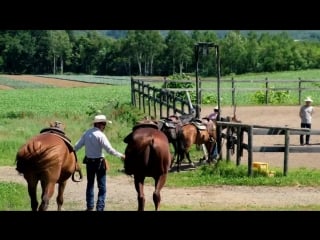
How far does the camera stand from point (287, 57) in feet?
268

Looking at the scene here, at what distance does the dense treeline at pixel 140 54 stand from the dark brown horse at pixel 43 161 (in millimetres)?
63907

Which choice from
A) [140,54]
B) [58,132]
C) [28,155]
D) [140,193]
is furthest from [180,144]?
[140,54]

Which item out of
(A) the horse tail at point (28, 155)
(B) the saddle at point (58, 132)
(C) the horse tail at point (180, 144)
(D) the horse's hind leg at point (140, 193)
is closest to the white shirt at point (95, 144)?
(B) the saddle at point (58, 132)

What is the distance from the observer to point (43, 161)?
7715mm

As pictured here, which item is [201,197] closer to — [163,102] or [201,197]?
[201,197]

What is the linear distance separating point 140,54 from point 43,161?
8590 cm

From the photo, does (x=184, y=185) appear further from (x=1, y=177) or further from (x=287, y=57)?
(x=287, y=57)

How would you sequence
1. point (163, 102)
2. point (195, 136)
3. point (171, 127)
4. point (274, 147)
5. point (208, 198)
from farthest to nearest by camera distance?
1. point (163, 102)
2. point (195, 136)
3. point (171, 127)
4. point (274, 147)
5. point (208, 198)

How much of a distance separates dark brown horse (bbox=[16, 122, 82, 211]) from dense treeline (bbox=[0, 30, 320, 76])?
63907 millimetres

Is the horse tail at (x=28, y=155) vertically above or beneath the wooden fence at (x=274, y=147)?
above

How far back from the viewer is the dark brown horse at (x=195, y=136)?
1347 cm

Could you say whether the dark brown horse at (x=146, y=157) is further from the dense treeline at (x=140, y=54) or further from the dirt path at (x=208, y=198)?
the dense treeline at (x=140, y=54)
